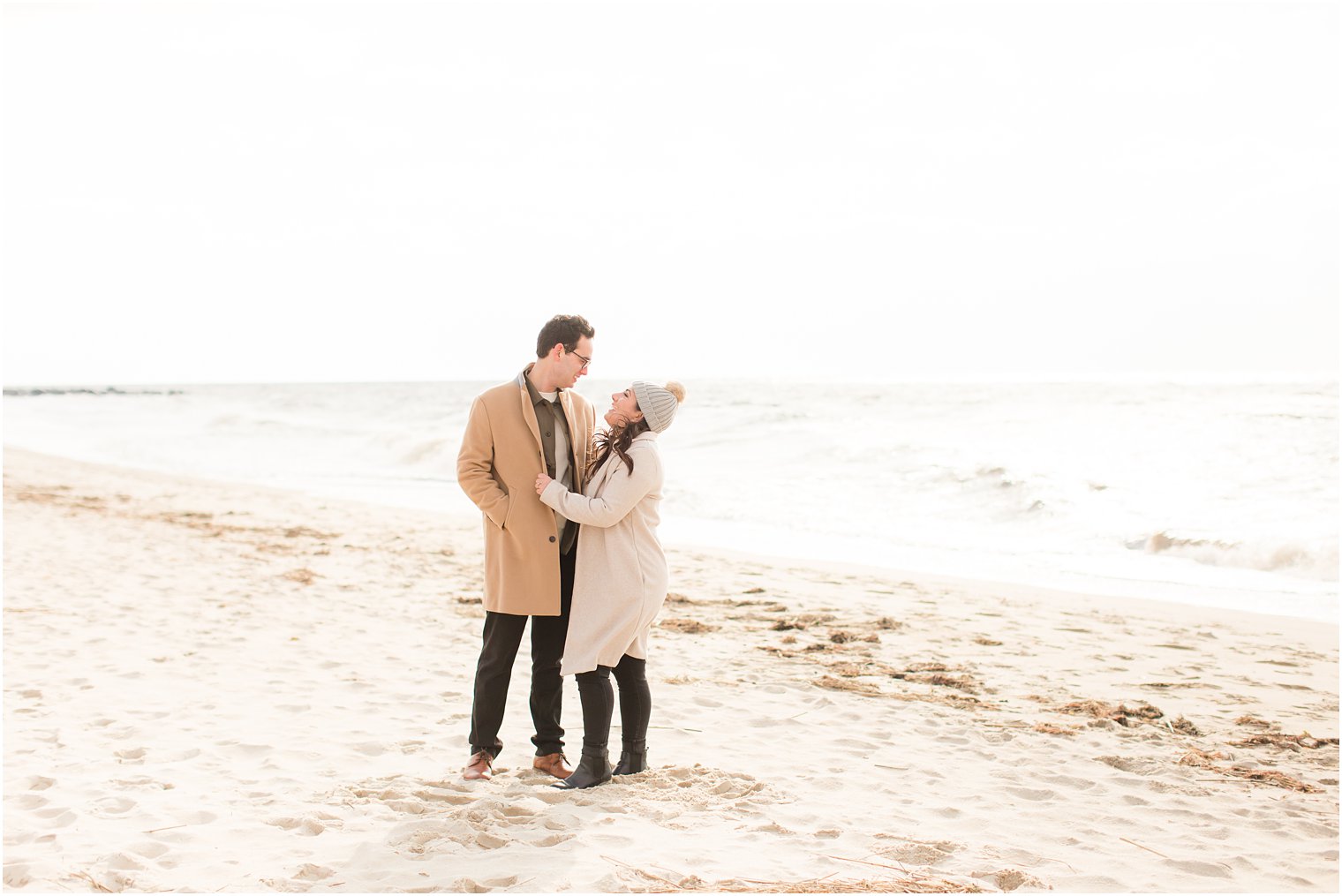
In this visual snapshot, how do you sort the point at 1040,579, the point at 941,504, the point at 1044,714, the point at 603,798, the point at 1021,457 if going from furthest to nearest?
the point at 1021,457 < the point at 941,504 < the point at 1040,579 < the point at 1044,714 < the point at 603,798

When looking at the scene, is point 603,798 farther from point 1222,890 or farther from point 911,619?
point 911,619

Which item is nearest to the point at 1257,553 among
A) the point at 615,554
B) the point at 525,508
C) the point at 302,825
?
the point at 615,554

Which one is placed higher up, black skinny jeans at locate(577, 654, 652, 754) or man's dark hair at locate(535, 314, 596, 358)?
man's dark hair at locate(535, 314, 596, 358)

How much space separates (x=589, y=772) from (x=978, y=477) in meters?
14.2

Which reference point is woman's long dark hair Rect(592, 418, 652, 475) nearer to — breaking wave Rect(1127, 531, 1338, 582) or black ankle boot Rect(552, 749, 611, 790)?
black ankle boot Rect(552, 749, 611, 790)

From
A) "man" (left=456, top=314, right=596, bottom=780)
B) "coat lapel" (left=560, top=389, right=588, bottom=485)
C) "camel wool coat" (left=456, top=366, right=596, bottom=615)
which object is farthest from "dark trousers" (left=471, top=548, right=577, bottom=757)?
"coat lapel" (left=560, top=389, right=588, bottom=485)

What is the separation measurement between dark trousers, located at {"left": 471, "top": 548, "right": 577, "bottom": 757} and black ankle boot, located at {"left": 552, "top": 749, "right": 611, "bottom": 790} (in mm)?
202

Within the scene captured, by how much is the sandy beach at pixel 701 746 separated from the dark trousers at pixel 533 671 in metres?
0.20

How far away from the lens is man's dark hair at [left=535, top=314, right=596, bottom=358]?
12.7 feet

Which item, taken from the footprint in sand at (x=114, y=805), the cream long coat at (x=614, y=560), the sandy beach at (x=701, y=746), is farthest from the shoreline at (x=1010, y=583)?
the footprint in sand at (x=114, y=805)

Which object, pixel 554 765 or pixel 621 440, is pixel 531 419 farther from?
pixel 554 765

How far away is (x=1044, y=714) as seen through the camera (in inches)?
207

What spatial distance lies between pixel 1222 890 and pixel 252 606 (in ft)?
21.8

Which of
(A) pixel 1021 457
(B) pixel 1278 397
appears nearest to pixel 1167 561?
(A) pixel 1021 457
